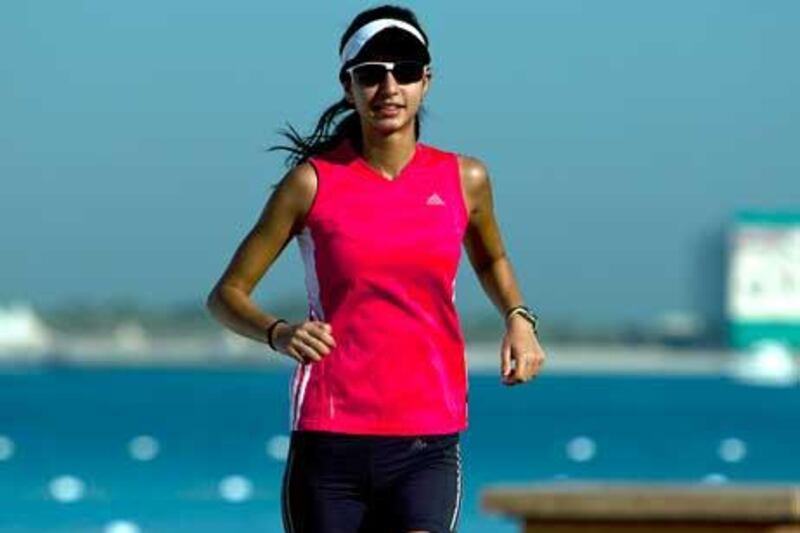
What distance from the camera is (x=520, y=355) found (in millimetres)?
5266

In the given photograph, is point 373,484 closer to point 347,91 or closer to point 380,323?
point 380,323

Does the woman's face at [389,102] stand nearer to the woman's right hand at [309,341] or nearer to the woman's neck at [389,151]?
the woman's neck at [389,151]

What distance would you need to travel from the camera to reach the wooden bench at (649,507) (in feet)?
15.0

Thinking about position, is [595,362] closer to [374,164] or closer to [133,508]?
[133,508]

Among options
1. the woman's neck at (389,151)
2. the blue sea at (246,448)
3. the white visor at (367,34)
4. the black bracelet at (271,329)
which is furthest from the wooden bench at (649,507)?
the blue sea at (246,448)

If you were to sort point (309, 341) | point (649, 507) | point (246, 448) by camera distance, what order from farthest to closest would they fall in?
1. point (246, 448)
2. point (309, 341)
3. point (649, 507)

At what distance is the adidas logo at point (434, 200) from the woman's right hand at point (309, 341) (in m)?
0.30

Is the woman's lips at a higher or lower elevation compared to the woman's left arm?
higher

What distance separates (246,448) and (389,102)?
116 ft

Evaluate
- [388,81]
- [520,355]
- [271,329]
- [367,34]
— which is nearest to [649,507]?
[520,355]

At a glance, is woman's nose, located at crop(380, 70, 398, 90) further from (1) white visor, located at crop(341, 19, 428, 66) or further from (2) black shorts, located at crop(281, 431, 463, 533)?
(2) black shorts, located at crop(281, 431, 463, 533)

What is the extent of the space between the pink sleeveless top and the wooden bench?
532 millimetres

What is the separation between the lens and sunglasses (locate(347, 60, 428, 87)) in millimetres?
5301

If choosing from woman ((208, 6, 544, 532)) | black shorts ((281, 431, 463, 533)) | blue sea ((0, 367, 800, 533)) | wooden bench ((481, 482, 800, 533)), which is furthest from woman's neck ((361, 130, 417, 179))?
blue sea ((0, 367, 800, 533))
